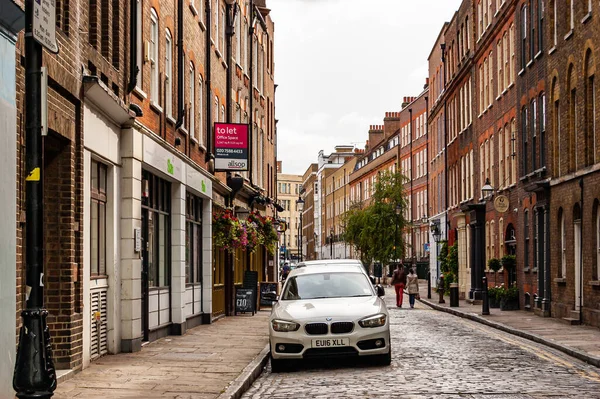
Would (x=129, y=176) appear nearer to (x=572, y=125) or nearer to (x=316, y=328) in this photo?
(x=316, y=328)

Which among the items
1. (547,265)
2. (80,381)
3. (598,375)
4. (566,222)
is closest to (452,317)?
(547,265)

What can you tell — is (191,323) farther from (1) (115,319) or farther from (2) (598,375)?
(2) (598,375)

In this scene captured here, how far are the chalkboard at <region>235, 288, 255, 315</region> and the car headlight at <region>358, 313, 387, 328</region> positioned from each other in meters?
15.5

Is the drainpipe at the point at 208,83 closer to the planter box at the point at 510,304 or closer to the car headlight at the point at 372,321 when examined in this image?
the planter box at the point at 510,304

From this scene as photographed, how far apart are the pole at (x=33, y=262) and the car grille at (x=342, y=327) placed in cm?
795

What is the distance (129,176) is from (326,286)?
3.84 metres

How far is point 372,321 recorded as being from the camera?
1529 centimetres

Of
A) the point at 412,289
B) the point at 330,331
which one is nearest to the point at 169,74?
the point at 330,331

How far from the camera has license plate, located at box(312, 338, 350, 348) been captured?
49.6 feet

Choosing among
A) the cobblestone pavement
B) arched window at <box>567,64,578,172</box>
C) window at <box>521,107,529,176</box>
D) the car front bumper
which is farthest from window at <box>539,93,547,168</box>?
the car front bumper

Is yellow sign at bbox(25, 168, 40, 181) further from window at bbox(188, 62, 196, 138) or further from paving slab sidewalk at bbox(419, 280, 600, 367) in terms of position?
window at bbox(188, 62, 196, 138)

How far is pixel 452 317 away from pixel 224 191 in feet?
26.8

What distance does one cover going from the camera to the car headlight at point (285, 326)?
15.3 meters

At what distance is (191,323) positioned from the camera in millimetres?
24547
